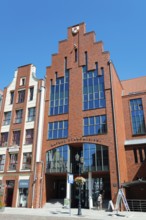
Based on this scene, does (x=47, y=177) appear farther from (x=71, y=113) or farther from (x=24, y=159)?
(x=71, y=113)

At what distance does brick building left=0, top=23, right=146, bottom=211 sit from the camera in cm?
2566

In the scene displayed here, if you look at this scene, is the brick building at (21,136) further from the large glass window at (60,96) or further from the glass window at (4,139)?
the large glass window at (60,96)

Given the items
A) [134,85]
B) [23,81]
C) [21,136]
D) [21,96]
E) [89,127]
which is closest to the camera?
[89,127]

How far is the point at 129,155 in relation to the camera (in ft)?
91.6

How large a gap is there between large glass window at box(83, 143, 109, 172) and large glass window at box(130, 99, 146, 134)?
6.81m

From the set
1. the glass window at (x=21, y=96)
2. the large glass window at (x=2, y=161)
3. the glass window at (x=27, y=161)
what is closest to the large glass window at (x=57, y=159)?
the glass window at (x=27, y=161)

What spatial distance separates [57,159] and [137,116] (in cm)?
1298

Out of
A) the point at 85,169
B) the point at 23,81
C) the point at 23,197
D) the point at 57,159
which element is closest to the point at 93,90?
the point at 57,159

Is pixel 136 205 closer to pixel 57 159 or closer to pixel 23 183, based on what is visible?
pixel 57 159

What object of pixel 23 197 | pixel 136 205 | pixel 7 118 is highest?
pixel 7 118

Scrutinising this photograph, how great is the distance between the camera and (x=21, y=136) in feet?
98.3

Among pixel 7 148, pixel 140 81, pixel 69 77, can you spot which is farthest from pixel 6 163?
pixel 140 81

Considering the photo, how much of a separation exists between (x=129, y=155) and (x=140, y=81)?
14694 millimetres

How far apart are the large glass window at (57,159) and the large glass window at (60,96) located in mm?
5435
